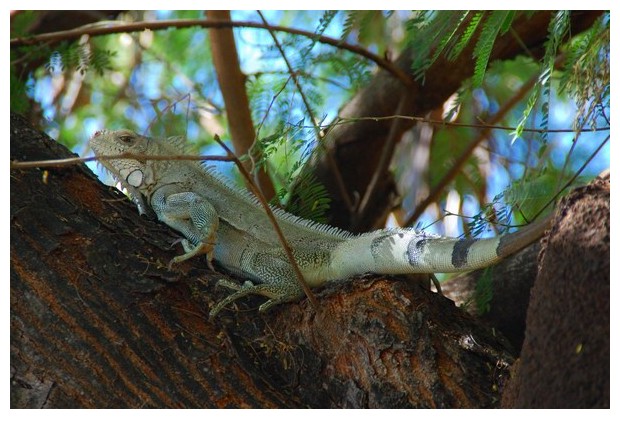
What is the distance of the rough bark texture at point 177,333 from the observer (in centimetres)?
377

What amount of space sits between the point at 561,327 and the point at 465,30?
8.22 feet

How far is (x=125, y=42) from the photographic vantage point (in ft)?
32.2

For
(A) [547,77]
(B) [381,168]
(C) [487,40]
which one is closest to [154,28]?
(B) [381,168]

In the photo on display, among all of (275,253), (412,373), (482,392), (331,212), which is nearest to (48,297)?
(275,253)

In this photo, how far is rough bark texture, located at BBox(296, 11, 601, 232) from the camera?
6406mm

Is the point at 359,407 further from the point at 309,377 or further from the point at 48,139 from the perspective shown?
the point at 48,139

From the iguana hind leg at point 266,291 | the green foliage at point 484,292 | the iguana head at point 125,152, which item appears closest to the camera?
the iguana hind leg at point 266,291

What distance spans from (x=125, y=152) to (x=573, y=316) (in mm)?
3160

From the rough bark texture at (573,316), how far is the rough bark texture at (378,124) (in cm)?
317

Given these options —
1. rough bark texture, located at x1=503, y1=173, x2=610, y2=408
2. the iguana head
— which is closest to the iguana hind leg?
the iguana head

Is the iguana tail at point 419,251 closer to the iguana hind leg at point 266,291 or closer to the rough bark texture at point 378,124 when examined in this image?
the iguana hind leg at point 266,291

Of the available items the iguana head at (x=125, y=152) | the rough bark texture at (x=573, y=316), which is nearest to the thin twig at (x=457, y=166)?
the iguana head at (x=125, y=152)

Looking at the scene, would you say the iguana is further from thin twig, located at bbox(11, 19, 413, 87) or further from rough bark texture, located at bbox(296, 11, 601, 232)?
rough bark texture, located at bbox(296, 11, 601, 232)

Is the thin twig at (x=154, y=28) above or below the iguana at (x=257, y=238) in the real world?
above
